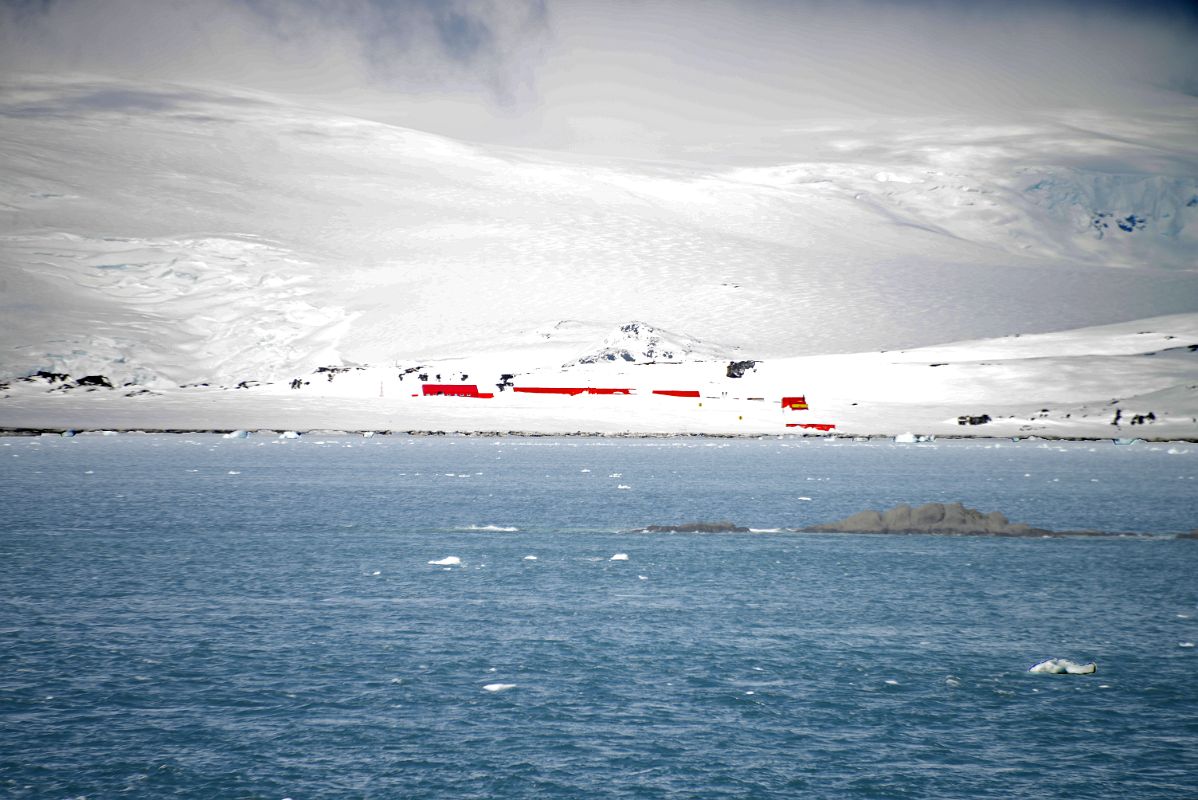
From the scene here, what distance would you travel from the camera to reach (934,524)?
33031 mm

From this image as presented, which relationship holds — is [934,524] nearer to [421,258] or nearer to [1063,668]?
[1063,668]

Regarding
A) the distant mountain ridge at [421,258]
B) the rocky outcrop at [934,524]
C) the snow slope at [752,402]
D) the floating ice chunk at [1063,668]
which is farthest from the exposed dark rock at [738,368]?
the floating ice chunk at [1063,668]

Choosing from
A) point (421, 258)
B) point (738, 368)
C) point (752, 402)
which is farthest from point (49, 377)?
point (752, 402)

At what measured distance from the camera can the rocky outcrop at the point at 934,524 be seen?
1287 inches

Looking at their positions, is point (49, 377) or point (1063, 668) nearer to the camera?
point (1063, 668)

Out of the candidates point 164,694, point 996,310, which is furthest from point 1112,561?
point 996,310

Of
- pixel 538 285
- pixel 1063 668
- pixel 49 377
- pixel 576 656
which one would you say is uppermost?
pixel 538 285

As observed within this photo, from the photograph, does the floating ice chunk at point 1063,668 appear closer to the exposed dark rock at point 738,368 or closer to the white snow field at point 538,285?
the white snow field at point 538,285

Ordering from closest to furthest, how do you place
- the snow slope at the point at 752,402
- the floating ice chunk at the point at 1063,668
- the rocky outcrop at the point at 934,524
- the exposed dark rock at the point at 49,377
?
the floating ice chunk at the point at 1063,668
the rocky outcrop at the point at 934,524
the snow slope at the point at 752,402
the exposed dark rock at the point at 49,377

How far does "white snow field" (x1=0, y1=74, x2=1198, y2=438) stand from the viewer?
92938 millimetres

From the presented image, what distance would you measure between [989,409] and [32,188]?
364 feet

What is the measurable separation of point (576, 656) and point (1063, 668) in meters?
6.77

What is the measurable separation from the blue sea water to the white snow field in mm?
55544

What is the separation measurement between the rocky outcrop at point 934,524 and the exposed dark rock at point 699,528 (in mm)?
1976
